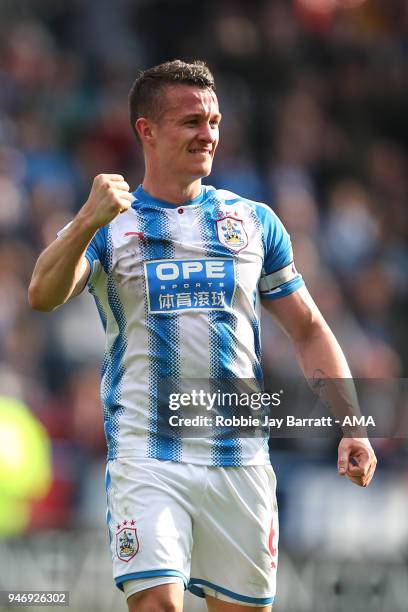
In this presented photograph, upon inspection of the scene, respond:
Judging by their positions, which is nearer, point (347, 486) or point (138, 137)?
point (138, 137)

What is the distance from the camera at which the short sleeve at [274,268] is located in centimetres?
540

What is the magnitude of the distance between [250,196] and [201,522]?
24.5ft

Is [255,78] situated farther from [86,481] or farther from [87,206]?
[87,206]

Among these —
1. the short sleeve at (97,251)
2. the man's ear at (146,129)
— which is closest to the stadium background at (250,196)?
the short sleeve at (97,251)

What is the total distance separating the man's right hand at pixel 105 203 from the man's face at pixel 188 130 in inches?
21.1

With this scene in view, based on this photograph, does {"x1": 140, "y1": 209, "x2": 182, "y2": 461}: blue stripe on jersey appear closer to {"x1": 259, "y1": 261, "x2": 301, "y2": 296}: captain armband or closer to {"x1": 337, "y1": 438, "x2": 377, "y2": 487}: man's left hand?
{"x1": 259, "y1": 261, "x2": 301, "y2": 296}: captain armband

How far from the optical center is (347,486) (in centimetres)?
920

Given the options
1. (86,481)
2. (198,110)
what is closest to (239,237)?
(198,110)

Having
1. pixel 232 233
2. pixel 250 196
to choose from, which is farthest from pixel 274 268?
pixel 250 196

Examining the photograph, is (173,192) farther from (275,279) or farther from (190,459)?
(190,459)

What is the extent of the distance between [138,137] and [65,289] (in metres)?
0.91

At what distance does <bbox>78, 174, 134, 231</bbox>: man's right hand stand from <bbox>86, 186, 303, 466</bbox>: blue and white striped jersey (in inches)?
15.6

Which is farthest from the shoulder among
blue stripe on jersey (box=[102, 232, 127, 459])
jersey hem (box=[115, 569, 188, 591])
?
jersey hem (box=[115, 569, 188, 591])

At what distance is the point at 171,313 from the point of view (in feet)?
16.8
